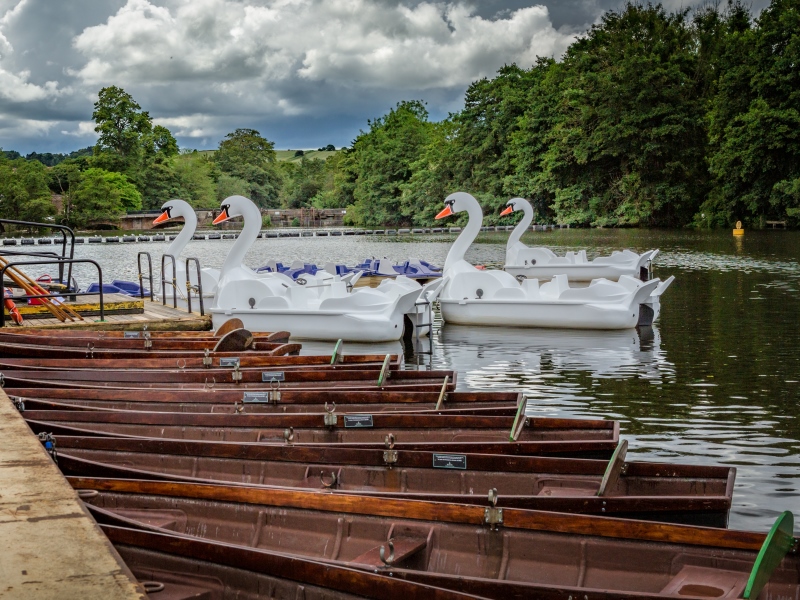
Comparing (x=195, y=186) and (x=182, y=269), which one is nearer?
(x=182, y=269)

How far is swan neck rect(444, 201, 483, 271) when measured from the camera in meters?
18.0

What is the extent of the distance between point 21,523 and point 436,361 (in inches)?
399

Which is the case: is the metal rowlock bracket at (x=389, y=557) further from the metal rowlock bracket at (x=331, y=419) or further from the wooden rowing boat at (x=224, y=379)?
the wooden rowing boat at (x=224, y=379)

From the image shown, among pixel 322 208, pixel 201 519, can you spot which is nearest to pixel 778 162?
pixel 201 519

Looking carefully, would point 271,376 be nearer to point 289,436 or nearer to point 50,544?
point 289,436

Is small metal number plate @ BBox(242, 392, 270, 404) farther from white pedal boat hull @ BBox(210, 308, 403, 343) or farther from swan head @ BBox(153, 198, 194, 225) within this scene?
swan head @ BBox(153, 198, 194, 225)

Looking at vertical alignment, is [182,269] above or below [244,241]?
below

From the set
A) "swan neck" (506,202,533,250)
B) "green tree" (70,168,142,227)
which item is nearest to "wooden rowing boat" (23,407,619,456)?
"swan neck" (506,202,533,250)

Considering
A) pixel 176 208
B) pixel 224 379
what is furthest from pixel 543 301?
pixel 176 208

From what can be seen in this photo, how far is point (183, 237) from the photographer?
19.2 metres

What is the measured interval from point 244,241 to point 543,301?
586 cm

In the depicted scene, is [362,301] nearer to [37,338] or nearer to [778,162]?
[37,338]

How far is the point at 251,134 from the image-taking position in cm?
12475

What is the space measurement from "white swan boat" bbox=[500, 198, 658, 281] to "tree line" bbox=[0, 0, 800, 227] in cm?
2390
